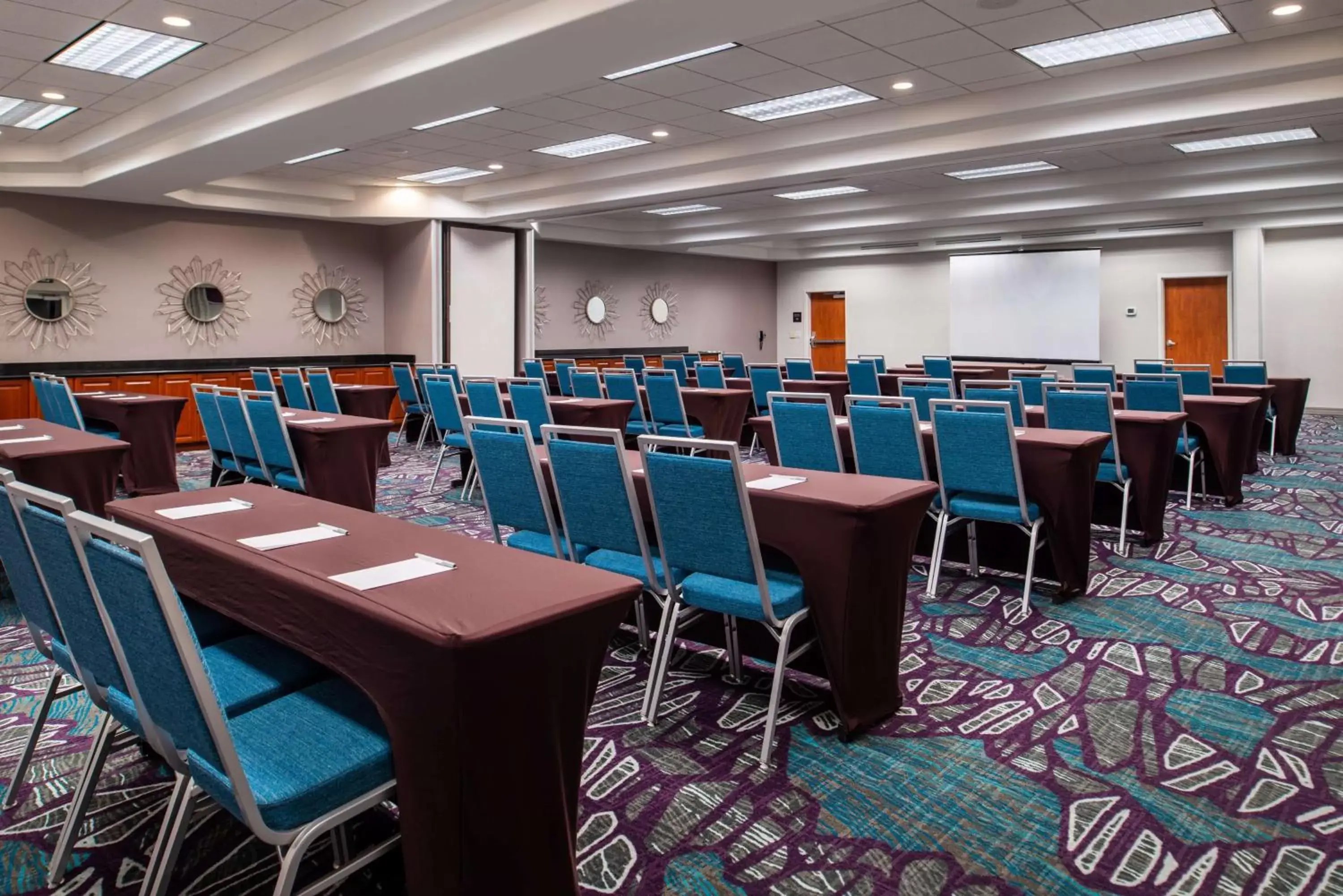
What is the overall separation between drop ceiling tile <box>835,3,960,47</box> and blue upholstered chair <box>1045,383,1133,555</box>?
2.30 meters

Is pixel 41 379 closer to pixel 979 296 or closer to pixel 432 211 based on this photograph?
pixel 432 211

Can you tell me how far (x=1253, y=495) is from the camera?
6.56 meters

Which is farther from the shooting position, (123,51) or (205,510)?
(123,51)

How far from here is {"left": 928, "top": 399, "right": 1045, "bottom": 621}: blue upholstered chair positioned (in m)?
3.81

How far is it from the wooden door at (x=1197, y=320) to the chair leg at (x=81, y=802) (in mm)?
15280

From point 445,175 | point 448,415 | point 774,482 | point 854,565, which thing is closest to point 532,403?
point 448,415

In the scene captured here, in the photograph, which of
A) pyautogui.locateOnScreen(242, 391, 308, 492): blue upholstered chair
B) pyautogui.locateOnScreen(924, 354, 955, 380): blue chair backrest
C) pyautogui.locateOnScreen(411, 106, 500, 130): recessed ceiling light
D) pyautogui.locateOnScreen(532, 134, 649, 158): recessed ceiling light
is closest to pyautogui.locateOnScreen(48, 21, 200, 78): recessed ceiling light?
pyautogui.locateOnScreen(411, 106, 500, 130): recessed ceiling light

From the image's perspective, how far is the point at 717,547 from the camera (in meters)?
2.54

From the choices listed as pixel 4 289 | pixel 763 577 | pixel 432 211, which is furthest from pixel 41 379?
pixel 763 577

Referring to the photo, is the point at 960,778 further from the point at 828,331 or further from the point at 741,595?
the point at 828,331

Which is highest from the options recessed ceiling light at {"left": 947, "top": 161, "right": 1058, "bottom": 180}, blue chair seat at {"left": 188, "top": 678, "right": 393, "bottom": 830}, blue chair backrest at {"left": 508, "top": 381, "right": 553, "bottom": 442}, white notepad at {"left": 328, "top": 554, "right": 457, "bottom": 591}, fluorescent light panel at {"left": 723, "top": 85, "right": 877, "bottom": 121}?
recessed ceiling light at {"left": 947, "top": 161, "right": 1058, "bottom": 180}

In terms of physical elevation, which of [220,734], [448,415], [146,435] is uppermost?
[448,415]

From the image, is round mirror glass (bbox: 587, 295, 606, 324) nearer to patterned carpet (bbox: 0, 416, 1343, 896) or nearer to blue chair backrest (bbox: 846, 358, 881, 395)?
blue chair backrest (bbox: 846, 358, 881, 395)

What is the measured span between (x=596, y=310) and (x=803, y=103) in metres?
8.45
